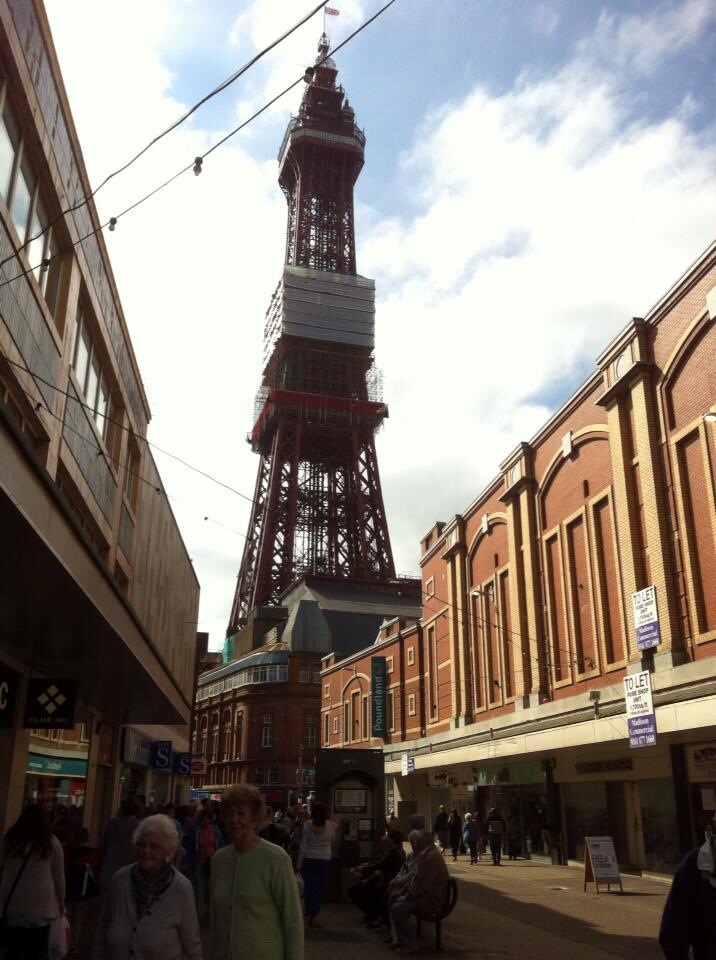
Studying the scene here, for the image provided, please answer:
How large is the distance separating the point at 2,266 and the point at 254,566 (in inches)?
2963

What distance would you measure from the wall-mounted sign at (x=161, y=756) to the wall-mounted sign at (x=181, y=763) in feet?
0.84

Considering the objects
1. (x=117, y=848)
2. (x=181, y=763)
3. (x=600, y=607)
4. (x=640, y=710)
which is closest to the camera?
(x=117, y=848)

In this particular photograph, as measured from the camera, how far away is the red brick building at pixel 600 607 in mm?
18172

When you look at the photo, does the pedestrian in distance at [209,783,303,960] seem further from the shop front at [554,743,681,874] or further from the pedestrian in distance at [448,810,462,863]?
the pedestrian in distance at [448,810,462,863]

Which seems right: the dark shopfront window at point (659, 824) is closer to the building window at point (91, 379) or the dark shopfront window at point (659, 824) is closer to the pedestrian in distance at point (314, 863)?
the pedestrian in distance at point (314, 863)

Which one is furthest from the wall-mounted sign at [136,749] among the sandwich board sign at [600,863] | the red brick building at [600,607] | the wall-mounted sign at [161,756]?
the sandwich board sign at [600,863]

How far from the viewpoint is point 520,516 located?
1093 inches

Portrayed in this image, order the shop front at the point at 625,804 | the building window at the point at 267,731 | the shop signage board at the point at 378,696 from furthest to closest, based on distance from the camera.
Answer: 1. the building window at the point at 267,731
2. the shop signage board at the point at 378,696
3. the shop front at the point at 625,804

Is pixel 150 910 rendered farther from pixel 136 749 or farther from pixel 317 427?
pixel 317 427

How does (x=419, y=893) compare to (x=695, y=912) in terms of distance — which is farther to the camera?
(x=419, y=893)

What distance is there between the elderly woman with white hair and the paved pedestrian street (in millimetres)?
6253

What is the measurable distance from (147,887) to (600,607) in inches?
756

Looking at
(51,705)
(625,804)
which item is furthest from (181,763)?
(51,705)

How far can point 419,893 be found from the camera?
9.95 metres
